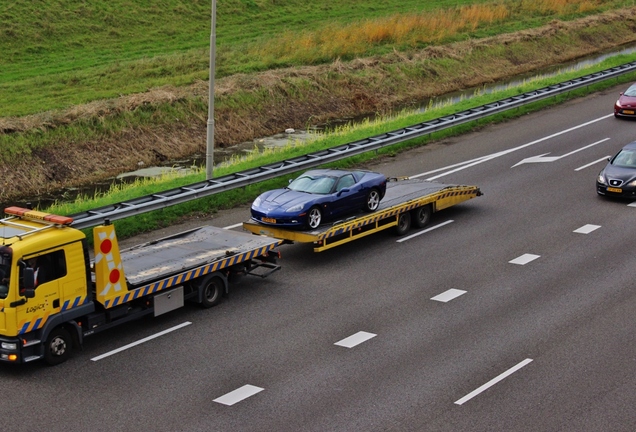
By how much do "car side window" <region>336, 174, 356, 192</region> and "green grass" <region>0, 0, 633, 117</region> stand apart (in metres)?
17.9

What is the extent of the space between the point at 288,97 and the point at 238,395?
28.1m

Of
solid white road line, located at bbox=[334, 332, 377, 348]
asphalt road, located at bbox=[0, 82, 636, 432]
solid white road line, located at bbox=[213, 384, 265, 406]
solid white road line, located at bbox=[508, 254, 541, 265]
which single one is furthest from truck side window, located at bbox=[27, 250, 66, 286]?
solid white road line, located at bbox=[508, 254, 541, 265]

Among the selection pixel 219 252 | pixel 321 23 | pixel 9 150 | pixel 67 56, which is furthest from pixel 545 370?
pixel 321 23

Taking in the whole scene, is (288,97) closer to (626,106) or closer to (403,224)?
(626,106)

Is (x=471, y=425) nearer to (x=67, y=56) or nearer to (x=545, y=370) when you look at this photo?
(x=545, y=370)

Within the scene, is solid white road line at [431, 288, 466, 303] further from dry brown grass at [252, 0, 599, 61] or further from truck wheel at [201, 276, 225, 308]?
dry brown grass at [252, 0, 599, 61]

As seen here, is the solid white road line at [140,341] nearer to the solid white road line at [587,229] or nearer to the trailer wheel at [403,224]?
the trailer wheel at [403,224]

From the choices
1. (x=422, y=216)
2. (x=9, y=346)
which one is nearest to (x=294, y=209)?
(x=422, y=216)

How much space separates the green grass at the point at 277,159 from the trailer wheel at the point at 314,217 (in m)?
4.45

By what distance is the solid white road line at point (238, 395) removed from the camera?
1477 centimetres

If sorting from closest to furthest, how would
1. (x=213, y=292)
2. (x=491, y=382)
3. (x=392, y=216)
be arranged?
(x=491, y=382) → (x=213, y=292) → (x=392, y=216)

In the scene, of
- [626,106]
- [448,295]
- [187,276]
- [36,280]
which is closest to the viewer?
[36,280]

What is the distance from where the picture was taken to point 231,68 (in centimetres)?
4506

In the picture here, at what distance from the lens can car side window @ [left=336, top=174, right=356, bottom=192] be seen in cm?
2216
